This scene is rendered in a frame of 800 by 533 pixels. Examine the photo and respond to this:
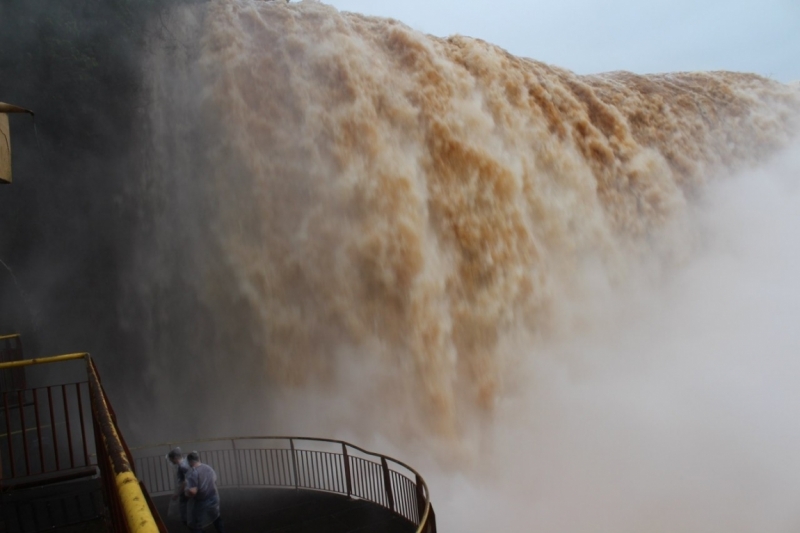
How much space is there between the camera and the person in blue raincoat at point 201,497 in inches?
237

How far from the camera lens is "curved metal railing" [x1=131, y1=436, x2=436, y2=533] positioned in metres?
7.02

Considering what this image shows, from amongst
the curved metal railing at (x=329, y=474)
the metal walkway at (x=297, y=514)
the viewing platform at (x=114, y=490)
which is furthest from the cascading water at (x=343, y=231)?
the metal walkway at (x=297, y=514)

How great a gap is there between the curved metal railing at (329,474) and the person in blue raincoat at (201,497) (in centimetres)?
166

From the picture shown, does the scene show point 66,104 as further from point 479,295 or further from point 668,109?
point 668,109

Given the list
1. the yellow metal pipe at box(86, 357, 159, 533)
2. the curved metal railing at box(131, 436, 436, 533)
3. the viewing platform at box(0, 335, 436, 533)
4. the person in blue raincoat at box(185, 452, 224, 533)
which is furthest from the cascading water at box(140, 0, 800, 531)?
the yellow metal pipe at box(86, 357, 159, 533)

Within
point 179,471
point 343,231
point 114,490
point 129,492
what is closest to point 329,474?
point 343,231

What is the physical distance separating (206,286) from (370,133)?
4141 millimetres

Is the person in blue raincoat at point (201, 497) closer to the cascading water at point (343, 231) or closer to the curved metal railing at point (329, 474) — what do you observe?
the curved metal railing at point (329, 474)

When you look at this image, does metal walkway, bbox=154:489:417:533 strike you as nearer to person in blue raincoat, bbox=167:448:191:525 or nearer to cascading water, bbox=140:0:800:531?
person in blue raincoat, bbox=167:448:191:525

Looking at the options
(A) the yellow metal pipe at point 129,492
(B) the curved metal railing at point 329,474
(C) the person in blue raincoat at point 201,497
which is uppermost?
(A) the yellow metal pipe at point 129,492

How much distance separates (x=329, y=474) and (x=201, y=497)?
4554mm

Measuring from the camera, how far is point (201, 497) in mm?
6082

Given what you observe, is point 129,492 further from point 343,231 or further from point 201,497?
point 343,231

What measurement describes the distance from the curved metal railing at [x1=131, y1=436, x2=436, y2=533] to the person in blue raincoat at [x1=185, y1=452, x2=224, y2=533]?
5.45 feet
